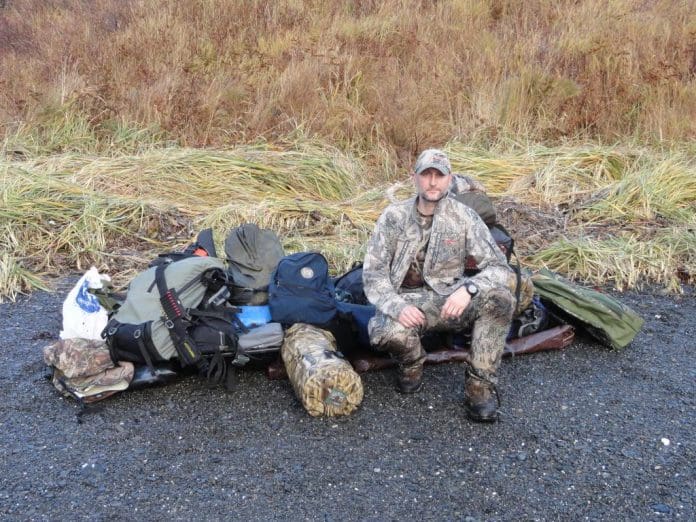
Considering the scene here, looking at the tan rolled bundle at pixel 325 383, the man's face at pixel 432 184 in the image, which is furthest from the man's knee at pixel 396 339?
the man's face at pixel 432 184

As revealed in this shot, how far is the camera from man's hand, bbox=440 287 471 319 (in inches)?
149

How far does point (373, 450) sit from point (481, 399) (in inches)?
25.2

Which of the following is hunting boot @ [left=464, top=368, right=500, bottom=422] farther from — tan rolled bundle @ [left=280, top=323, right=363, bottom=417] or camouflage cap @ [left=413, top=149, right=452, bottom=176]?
camouflage cap @ [left=413, top=149, right=452, bottom=176]

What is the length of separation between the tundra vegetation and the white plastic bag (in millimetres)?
1231

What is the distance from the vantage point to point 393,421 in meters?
3.85

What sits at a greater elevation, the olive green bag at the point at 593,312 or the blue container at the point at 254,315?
the blue container at the point at 254,315

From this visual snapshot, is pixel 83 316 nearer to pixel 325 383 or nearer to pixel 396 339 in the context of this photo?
pixel 325 383

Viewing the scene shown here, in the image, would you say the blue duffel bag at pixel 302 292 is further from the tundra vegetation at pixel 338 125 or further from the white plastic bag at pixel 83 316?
the tundra vegetation at pixel 338 125

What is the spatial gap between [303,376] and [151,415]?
83cm

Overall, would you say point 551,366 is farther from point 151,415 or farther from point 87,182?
point 87,182

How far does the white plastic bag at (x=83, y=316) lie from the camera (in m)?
4.37

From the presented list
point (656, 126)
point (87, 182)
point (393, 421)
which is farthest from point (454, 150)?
point (393, 421)

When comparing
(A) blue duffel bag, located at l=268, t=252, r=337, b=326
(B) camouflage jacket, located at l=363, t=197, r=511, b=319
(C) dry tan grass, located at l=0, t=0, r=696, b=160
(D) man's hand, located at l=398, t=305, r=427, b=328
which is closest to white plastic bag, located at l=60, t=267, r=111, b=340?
(A) blue duffel bag, located at l=268, t=252, r=337, b=326

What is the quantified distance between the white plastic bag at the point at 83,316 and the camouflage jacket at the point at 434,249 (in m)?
1.61
